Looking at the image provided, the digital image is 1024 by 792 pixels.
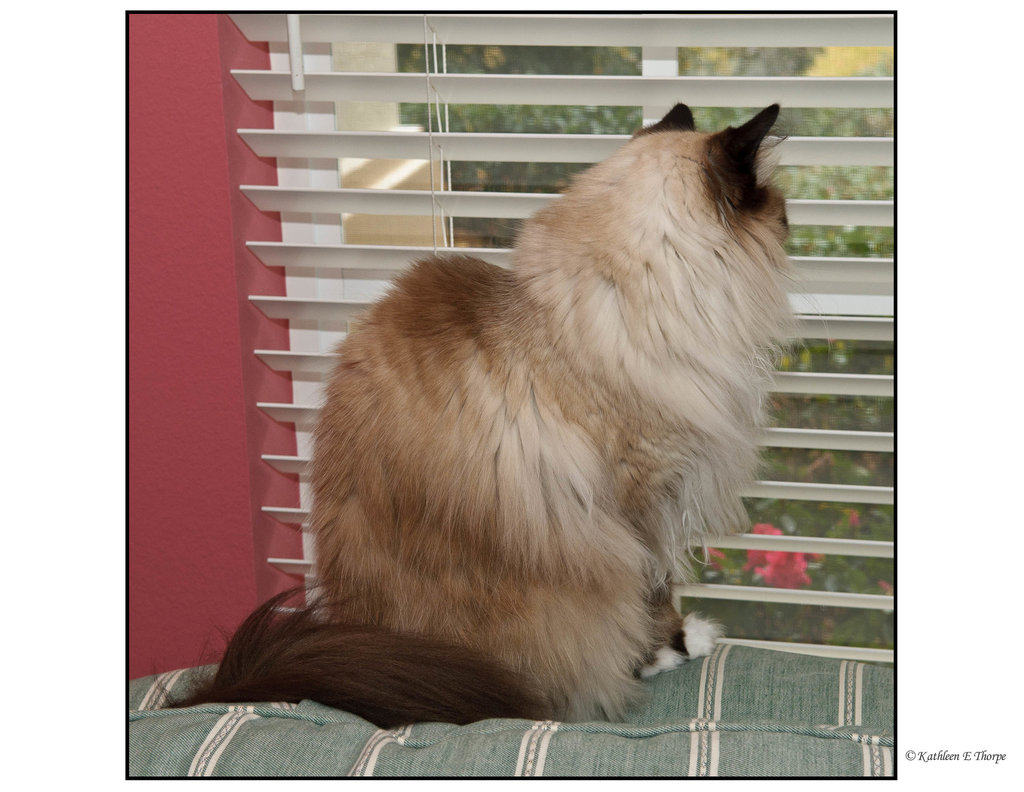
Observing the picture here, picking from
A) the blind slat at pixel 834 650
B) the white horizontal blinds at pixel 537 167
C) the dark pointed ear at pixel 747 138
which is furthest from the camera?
the blind slat at pixel 834 650

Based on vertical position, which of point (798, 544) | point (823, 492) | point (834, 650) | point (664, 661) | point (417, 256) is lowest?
point (834, 650)

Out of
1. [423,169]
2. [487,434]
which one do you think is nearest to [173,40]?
[423,169]

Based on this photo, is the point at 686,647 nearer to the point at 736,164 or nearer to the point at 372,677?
the point at 372,677

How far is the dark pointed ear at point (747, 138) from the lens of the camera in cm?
94

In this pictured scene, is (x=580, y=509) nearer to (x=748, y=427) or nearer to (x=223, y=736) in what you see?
(x=748, y=427)

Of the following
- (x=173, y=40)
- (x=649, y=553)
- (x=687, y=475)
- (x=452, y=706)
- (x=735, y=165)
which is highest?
(x=173, y=40)

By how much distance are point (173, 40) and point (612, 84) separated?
30.1 inches

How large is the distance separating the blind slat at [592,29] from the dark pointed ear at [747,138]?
1.31 ft

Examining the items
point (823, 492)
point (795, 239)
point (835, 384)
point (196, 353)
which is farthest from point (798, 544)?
point (196, 353)

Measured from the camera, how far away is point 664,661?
122cm

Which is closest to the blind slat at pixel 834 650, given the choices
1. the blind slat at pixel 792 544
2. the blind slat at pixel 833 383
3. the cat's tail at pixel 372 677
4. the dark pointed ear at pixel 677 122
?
the blind slat at pixel 792 544

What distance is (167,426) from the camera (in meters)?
1.59

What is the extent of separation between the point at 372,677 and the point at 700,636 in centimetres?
55

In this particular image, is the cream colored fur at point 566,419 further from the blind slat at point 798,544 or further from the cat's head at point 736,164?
the blind slat at point 798,544
